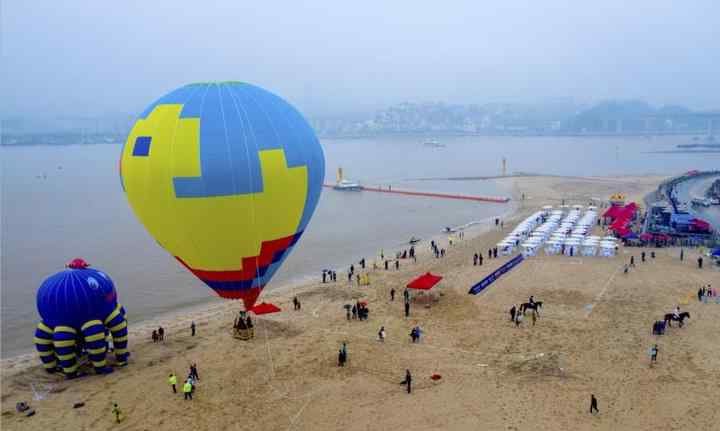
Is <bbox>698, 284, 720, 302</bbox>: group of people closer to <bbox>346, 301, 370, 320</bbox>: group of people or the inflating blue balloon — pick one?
<bbox>346, 301, 370, 320</bbox>: group of people

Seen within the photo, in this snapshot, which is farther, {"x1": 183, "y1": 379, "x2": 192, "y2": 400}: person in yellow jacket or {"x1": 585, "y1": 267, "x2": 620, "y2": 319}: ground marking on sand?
{"x1": 585, "y1": 267, "x2": 620, "y2": 319}: ground marking on sand

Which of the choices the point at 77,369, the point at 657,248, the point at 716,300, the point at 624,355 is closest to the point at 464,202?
the point at 657,248

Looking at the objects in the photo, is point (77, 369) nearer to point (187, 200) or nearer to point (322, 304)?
point (187, 200)

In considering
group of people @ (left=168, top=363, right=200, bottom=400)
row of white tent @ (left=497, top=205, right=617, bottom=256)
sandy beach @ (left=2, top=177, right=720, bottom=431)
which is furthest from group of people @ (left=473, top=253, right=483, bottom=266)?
group of people @ (left=168, top=363, right=200, bottom=400)

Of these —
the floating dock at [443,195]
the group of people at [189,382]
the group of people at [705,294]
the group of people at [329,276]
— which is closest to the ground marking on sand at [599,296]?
the group of people at [705,294]

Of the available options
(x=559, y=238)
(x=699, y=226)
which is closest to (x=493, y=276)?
(x=559, y=238)
